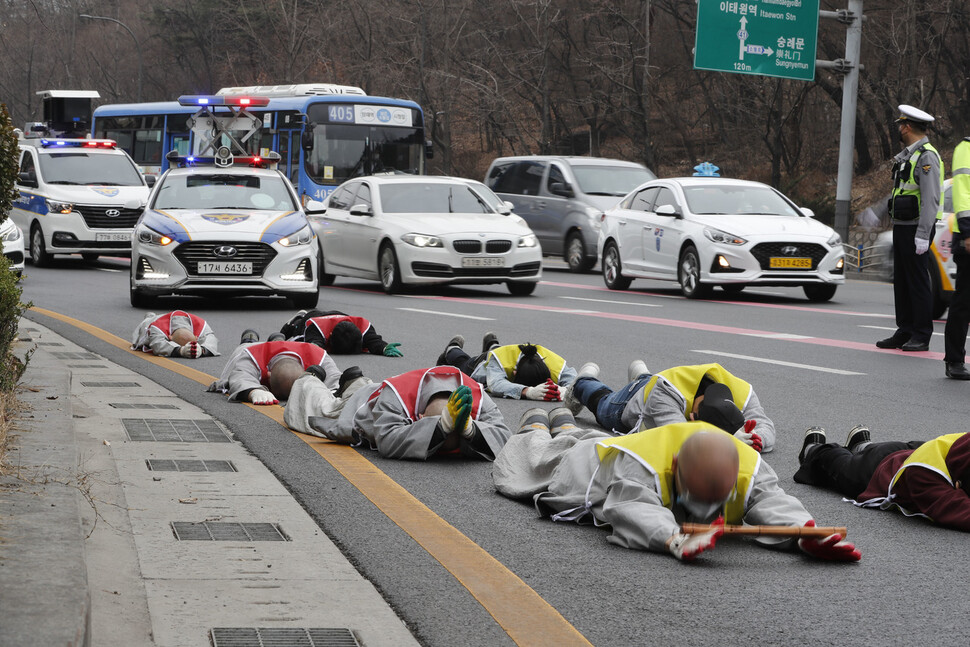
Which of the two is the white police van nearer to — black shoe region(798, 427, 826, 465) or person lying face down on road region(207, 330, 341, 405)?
person lying face down on road region(207, 330, 341, 405)

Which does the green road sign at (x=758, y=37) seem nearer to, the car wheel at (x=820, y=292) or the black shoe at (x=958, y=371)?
Result: the car wheel at (x=820, y=292)

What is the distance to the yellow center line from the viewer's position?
4.21 m

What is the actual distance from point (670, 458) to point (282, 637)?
174cm

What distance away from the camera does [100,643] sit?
152 inches

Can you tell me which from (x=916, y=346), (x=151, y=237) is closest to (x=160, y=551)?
(x=916, y=346)

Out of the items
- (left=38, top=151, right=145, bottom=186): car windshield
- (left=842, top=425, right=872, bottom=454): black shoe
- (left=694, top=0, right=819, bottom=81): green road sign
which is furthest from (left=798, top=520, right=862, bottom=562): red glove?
(left=694, top=0, right=819, bottom=81): green road sign

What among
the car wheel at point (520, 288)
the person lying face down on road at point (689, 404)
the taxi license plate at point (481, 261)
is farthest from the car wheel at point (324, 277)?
the person lying face down on road at point (689, 404)

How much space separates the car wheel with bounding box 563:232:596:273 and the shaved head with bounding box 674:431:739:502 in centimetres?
2159

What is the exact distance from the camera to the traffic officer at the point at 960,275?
34.3 ft

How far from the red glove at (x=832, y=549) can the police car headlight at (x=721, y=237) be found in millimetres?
13670

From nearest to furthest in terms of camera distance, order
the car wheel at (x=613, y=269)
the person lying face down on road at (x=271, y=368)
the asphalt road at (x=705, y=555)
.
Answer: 1. the asphalt road at (x=705, y=555)
2. the person lying face down on road at (x=271, y=368)
3. the car wheel at (x=613, y=269)

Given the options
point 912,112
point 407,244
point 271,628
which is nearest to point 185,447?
point 271,628

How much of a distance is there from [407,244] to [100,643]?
15.9 metres

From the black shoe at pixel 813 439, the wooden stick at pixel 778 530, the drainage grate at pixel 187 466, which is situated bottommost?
the drainage grate at pixel 187 466
